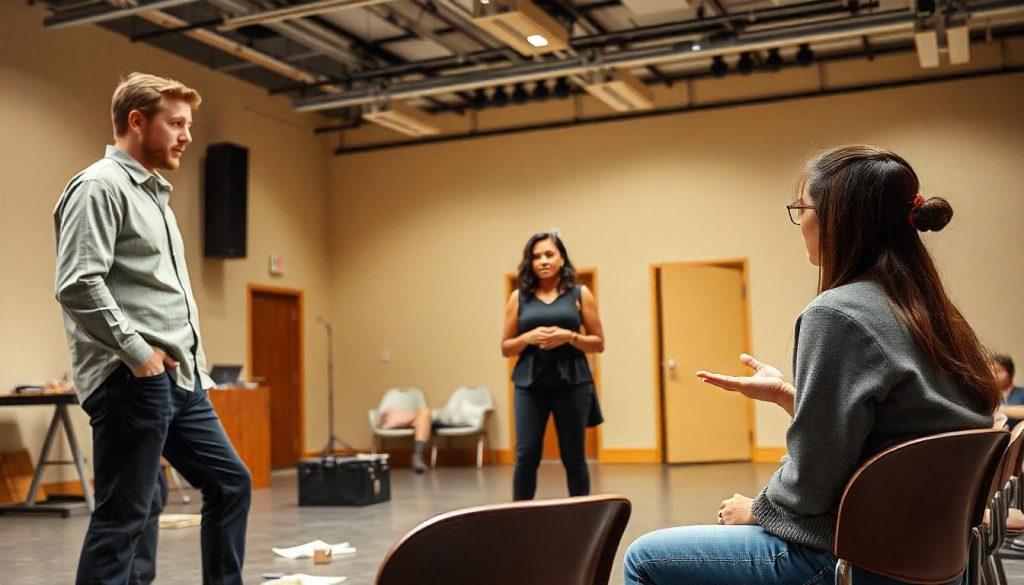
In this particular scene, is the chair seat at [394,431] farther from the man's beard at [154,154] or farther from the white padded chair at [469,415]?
the man's beard at [154,154]

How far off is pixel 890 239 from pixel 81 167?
28.6ft

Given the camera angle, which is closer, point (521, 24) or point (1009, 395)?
point (1009, 395)

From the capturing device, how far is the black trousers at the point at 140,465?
2596mm

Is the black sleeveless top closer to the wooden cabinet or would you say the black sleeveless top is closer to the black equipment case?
the black equipment case

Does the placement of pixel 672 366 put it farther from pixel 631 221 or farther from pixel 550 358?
pixel 550 358

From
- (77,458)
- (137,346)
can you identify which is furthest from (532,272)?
(77,458)

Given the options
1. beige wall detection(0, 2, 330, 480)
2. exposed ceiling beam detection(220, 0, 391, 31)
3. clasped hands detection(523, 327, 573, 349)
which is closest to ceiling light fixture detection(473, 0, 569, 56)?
exposed ceiling beam detection(220, 0, 391, 31)

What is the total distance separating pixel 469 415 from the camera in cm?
1136

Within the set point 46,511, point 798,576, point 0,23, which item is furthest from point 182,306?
point 0,23

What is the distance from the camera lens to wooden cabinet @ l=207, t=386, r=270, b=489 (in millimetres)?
8469

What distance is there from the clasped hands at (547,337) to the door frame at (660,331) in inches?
257

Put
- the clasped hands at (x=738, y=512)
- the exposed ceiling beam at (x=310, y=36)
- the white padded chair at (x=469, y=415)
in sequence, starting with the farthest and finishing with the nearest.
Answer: the white padded chair at (x=469, y=415)
the exposed ceiling beam at (x=310, y=36)
the clasped hands at (x=738, y=512)

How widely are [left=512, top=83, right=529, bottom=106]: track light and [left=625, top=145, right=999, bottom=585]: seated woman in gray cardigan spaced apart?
31.1 ft

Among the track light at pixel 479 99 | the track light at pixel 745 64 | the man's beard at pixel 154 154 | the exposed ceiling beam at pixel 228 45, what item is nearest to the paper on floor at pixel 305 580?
the man's beard at pixel 154 154
